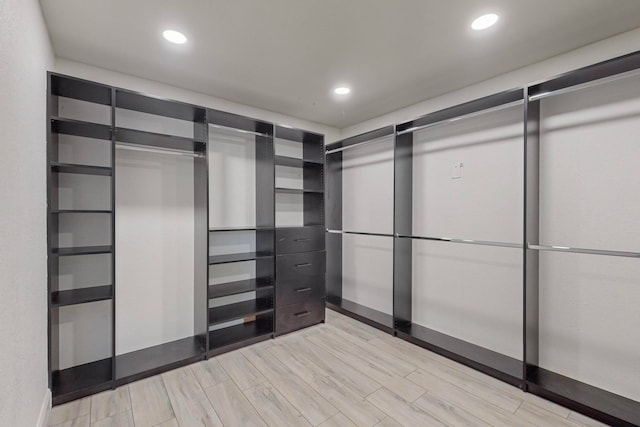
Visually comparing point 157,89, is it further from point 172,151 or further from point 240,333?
point 240,333

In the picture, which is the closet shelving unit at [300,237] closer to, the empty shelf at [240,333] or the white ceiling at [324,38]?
the empty shelf at [240,333]

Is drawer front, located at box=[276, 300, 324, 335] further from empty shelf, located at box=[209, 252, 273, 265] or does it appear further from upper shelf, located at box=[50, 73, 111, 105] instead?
upper shelf, located at box=[50, 73, 111, 105]

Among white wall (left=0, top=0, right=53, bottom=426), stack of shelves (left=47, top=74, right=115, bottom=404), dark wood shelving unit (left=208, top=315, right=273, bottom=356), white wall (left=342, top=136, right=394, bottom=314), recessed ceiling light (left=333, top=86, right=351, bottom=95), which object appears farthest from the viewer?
white wall (left=342, top=136, right=394, bottom=314)

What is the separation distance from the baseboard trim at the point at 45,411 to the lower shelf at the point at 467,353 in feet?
9.00

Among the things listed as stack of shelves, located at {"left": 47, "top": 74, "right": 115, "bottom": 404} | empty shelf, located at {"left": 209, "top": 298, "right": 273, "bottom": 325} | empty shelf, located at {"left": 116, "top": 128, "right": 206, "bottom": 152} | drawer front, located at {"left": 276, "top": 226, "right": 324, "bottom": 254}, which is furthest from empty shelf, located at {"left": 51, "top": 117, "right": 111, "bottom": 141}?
empty shelf, located at {"left": 209, "top": 298, "right": 273, "bottom": 325}

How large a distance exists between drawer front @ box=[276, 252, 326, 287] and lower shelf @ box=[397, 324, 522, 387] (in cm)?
105

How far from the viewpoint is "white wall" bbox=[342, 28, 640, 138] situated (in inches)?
77.8

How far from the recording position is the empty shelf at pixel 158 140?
7.73 ft

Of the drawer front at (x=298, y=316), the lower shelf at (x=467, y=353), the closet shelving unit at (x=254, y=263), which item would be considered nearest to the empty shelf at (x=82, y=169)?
the closet shelving unit at (x=254, y=263)

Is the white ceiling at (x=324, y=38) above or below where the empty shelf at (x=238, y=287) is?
above

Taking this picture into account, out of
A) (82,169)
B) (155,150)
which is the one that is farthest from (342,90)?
(82,169)

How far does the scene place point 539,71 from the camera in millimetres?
2336

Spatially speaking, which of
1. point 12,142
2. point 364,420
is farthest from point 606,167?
point 12,142

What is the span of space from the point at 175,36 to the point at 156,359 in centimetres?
249
